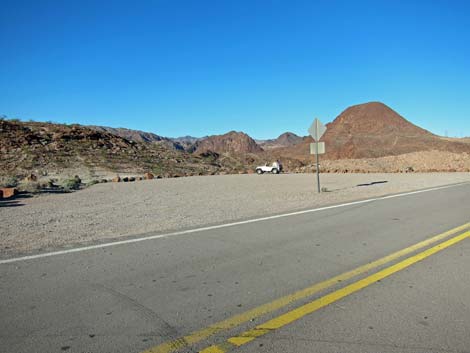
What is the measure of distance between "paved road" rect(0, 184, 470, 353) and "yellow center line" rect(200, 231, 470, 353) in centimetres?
3

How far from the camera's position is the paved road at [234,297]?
122 inches

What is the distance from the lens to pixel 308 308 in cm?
372

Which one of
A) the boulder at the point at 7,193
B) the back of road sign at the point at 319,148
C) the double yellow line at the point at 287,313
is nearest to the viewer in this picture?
the double yellow line at the point at 287,313

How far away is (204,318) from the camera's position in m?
3.52

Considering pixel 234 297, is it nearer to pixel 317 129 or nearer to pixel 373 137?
pixel 317 129

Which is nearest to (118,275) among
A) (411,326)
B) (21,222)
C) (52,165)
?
(411,326)

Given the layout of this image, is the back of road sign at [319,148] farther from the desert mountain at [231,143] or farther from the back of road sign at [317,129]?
the desert mountain at [231,143]

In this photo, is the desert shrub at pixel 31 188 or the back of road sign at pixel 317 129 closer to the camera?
the back of road sign at pixel 317 129

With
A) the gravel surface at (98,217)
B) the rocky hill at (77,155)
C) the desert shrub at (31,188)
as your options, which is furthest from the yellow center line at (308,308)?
the rocky hill at (77,155)

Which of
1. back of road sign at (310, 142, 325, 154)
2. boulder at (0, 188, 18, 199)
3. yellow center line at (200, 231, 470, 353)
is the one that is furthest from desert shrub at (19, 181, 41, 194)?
yellow center line at (200, 231, 470, 353)

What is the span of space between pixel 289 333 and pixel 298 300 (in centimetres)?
72

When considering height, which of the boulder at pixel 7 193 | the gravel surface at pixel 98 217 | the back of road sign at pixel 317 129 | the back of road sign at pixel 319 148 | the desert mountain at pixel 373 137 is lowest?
the gravel surface at pixel 98 217

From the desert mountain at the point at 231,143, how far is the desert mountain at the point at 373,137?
127ft

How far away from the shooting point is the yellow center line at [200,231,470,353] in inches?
121
